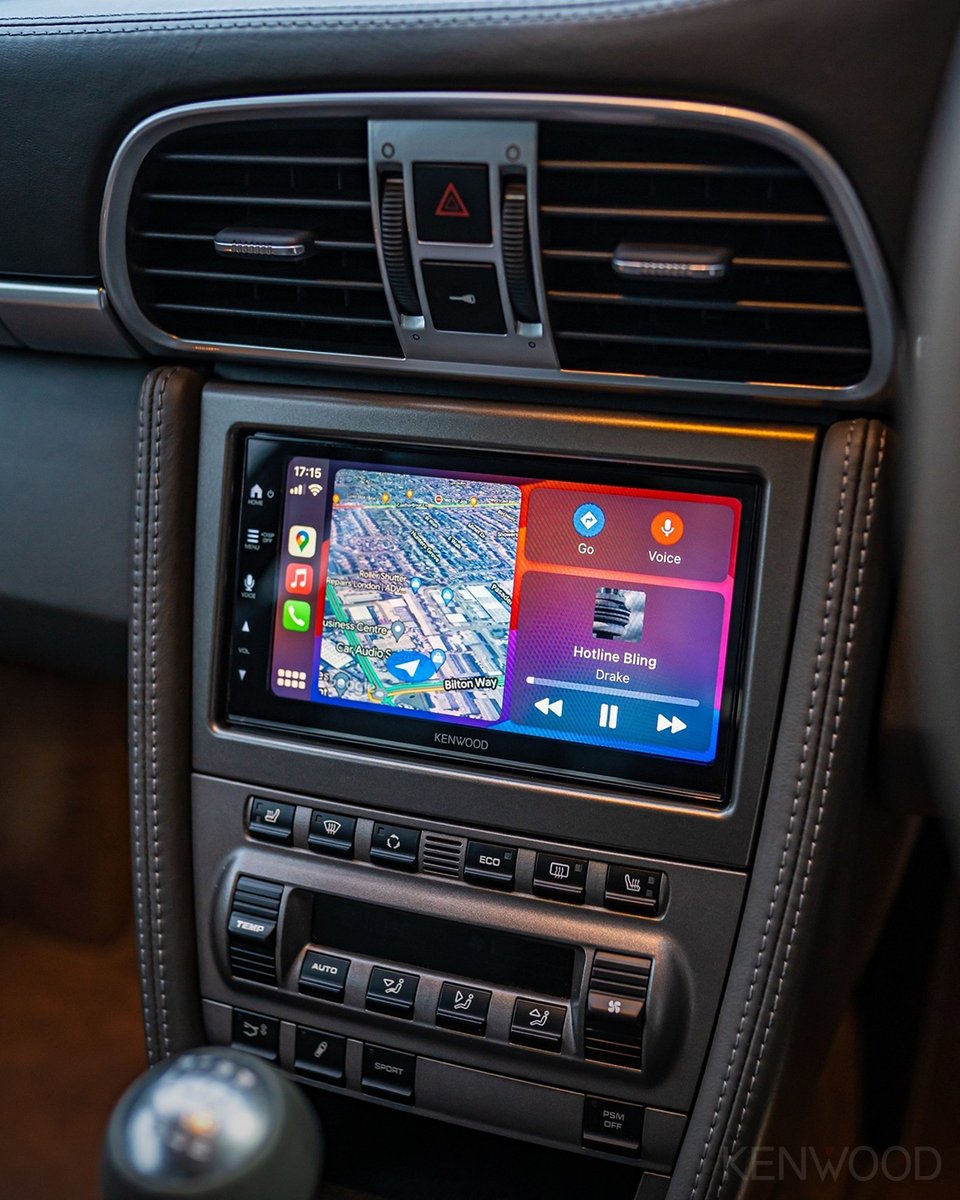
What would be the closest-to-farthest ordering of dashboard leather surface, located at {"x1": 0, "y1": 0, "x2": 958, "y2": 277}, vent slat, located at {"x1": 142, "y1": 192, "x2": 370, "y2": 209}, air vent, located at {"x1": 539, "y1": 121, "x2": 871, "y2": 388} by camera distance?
1. dashboard leather surface, located at {"x1": 0, "y1": 0, "x2": 958, "y2": 277}
2. air vent, located at {"x1": 539, "y1": 121, "x2": 871, "y2": 388}
3. vent slat, located at {"x1": 142, "y1": 192, "x2": 370, "y2": 209}

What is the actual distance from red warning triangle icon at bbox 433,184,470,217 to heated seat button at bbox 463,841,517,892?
23.4 inches

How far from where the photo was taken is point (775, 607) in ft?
3.48

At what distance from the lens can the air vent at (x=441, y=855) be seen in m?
1.18

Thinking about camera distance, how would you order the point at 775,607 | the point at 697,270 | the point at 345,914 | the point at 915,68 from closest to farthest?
the point at 915,68, the point at 697,270, the point at 775,607, the point at 345,914

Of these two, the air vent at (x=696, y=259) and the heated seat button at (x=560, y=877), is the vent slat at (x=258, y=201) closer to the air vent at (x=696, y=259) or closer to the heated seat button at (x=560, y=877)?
the air vent at (x=696, y=259)

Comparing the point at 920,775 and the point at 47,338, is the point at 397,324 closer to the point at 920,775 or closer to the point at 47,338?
the point at 47,338

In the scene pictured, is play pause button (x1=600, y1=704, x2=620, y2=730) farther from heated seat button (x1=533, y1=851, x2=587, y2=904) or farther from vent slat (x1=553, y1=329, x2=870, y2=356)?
vent slat (x1=553, y1=329, x2=870, y2=356)

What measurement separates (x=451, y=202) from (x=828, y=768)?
1.95 feet

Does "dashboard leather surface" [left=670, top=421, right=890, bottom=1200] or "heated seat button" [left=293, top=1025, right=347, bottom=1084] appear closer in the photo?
"dashboard leather surface" [left=670, top=421, right=890, bottom=1200]

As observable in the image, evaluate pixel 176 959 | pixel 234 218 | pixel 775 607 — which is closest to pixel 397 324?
pixel 234 218

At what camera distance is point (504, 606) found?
3.72 ft

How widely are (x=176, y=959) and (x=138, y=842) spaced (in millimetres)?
138

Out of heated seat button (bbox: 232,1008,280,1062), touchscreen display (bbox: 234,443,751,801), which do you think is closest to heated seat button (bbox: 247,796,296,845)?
touchscreen display (bbox: 234,443,751,801)

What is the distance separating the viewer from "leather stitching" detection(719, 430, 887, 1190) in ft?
3.35
